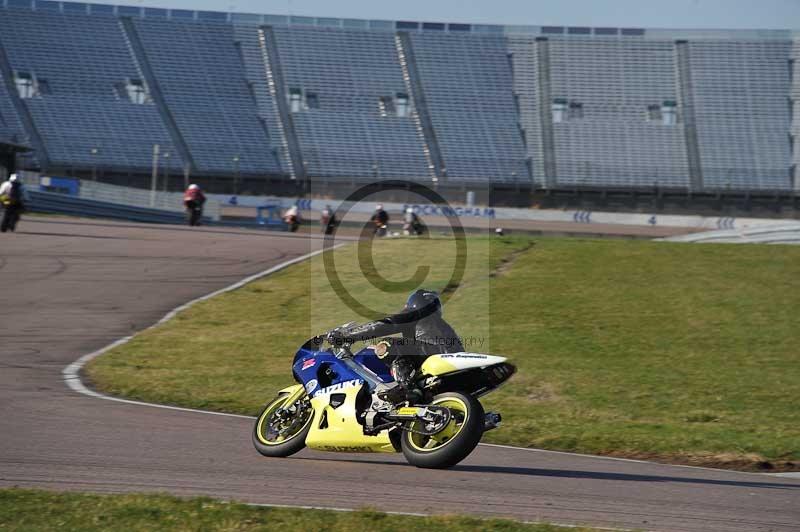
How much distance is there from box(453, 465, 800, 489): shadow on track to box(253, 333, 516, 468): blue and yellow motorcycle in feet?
1.70

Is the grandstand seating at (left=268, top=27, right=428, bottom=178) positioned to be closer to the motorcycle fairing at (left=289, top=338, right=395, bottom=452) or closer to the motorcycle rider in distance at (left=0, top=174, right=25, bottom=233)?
the motorcycle rider in distance at (left=0, top=174, right=25, bottom=233)

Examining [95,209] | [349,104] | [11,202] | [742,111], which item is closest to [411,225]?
[95,209]


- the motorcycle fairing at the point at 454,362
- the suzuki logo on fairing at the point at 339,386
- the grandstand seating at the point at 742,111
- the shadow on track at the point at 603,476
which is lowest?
the shadow on track at the point at 603,476

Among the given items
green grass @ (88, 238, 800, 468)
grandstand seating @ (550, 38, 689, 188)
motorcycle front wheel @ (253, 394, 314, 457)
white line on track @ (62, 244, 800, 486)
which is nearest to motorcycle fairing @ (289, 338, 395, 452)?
motorcycle front wheel @ (253, 394, 314, 457)

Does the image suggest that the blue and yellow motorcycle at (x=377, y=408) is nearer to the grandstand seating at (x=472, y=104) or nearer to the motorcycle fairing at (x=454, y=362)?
the motorcycle fairing at (x=454, y=362)

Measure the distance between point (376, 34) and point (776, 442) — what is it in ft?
189

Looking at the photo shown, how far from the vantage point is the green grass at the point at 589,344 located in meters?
11.0

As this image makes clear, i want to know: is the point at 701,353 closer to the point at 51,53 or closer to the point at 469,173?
the point at 469,173

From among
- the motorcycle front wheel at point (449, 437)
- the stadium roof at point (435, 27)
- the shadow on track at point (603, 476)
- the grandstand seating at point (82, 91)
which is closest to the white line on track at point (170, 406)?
the shadow on track at point (603, 476)

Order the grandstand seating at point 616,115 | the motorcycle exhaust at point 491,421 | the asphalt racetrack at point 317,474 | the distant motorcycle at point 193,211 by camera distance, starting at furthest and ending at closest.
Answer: the grandstand seating at point 616,115 → the distant motorcycle at point 193,211 → the motorcycle exhaust at point 491,421 → the asphalt racetrack at point 317,474

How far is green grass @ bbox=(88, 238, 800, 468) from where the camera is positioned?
10953mm

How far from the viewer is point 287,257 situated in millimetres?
24328

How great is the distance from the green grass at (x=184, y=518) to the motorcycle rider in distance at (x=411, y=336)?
Answer: 83.4 inches

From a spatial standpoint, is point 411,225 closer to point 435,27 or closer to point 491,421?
point 491,421
